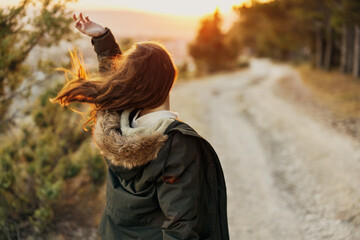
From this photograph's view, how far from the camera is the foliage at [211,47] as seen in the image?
92.9 ft

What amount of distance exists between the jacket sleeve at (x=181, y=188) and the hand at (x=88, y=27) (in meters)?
0.81

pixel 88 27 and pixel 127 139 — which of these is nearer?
pixel 127 139

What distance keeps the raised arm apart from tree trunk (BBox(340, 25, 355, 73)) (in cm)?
1685

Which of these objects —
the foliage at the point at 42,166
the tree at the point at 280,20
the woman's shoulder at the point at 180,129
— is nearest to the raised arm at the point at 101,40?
the woman's shoulder at the point at 180,129

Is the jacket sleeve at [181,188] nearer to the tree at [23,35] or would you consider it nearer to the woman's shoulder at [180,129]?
the woman's shoulder at [180,129]

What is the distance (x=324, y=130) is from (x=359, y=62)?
328 inches

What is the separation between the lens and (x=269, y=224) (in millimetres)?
4566

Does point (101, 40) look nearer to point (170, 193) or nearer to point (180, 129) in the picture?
point (180, 129)

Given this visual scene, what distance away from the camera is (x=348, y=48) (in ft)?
56.0

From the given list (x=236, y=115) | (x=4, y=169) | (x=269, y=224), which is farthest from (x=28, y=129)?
(x=236, y=115)

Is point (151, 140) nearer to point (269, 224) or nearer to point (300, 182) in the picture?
point (269, 224)

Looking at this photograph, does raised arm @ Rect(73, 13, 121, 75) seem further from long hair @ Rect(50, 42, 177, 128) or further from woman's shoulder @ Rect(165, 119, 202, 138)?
woman's shoulder @ Rect(165, 119, 202, 138)

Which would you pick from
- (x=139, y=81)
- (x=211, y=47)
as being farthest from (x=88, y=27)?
(x=211, y=47)

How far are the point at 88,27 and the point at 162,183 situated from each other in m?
0.99
